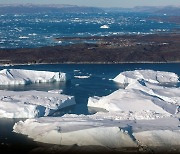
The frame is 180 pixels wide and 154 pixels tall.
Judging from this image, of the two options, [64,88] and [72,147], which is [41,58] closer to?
[64,88]

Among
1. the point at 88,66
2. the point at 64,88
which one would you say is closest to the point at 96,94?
the point at 64,88

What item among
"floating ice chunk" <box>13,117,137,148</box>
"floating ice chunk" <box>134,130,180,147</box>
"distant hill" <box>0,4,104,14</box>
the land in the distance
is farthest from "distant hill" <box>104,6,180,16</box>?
"floating ice chunk" <box>13,117,137,148</box>

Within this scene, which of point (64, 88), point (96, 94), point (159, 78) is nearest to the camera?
point (96, 94)

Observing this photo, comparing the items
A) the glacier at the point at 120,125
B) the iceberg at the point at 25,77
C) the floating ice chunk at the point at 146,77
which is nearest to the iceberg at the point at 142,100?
the glacier at the point at 120,125

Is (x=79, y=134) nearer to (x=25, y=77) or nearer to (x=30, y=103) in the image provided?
(x=30, y=103)

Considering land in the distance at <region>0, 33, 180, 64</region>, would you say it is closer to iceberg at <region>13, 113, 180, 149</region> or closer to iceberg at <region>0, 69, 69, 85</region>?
iceberg at <region>0, 69, 69, 85</region>

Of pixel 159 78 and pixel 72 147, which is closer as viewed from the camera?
pixel 72 147
